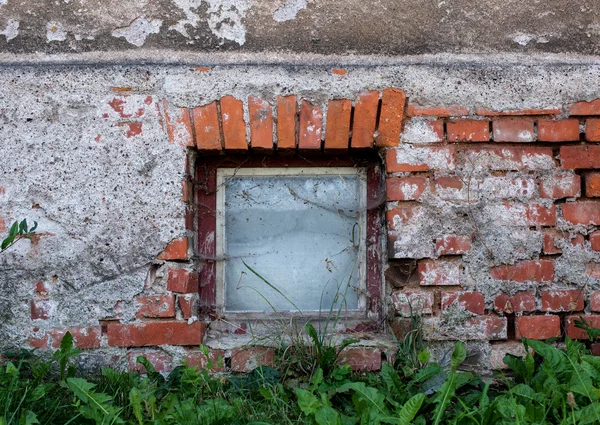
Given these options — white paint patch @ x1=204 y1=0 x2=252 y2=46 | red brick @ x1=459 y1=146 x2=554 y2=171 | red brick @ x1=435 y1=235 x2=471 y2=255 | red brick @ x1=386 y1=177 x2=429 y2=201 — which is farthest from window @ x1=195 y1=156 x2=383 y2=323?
white paint patch @ x1=204 y1=0 x2=252 y2=46

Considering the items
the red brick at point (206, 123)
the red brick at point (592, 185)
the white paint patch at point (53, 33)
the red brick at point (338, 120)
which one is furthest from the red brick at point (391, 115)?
the white paint patch at point (53, 33)

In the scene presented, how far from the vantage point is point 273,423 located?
2.09 m

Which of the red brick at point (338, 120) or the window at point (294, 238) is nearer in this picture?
the red brick at point (338, 120)

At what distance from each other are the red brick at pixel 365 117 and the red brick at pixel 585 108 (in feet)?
2.74

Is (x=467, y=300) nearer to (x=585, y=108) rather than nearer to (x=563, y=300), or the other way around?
(x=563, y=300)

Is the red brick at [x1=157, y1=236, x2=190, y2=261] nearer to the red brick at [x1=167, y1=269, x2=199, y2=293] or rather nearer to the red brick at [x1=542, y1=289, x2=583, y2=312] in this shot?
the red brick at [x1=167, y1=269, x2=199, y2=293]

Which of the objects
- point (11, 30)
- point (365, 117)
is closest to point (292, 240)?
point (365, 117)

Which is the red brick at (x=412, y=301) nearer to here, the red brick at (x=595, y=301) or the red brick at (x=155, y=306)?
the red brick at (x=595, y=301)

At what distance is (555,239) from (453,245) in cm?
43

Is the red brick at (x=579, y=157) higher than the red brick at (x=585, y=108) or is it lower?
lower

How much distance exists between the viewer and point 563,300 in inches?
103

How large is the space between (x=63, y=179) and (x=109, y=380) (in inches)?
33.4

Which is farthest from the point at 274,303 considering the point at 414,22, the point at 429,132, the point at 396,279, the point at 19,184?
the point at 414,22

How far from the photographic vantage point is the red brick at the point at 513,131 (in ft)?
8.60
